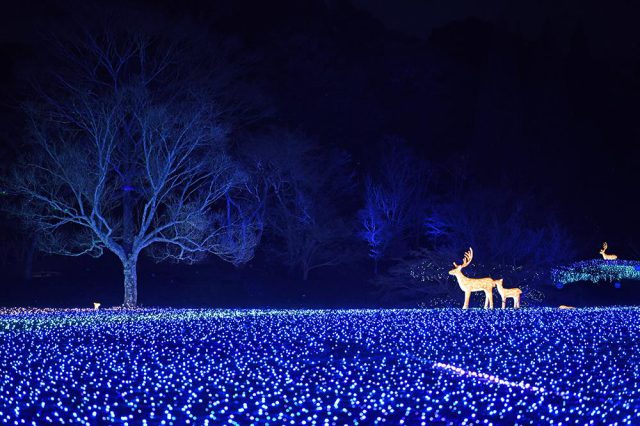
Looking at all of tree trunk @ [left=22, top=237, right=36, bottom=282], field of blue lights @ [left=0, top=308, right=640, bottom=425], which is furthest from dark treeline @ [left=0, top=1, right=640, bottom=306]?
field of blue lights @ [left=0, top=308, right=640, bottom=425]

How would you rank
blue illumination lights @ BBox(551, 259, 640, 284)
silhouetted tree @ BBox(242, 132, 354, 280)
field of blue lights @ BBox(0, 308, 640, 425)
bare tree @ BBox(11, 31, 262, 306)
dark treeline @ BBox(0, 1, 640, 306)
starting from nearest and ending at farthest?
field of blue lights @ BBox(0, 308, 640, 425)
bare tree @ BBox(11, 31, 262, 306)
dark treeline @ BBox(0, 1, 640, 306)
silhouetted tree @ BBox(242, 132, 354, 280)
blue illumination lights @ BBox(551, 259, 640, 284)

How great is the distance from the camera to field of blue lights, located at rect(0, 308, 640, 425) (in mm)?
6406

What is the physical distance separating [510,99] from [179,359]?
29.5m

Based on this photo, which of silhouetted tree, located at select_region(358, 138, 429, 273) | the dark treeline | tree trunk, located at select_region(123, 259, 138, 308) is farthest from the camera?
silhouetted tree, located at select_region(358, 138, 429, 273)

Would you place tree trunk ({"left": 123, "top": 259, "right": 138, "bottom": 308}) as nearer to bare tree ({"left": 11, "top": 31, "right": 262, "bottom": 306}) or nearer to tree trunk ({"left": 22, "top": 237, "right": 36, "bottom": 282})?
bare tree ({"left": 11, "top": 31, "right": 262, "bottom": 306})

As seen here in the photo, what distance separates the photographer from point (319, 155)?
98.6ft

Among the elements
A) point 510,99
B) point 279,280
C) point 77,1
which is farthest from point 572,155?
point 77,1

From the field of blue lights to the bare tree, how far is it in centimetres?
628

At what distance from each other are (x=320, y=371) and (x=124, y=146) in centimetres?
1390

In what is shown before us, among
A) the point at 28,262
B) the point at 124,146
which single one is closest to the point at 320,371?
the point at 124,146

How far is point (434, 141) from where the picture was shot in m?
36.3

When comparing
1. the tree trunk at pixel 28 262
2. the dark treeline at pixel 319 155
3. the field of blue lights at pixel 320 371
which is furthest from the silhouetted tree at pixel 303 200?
the field of blue lights at pixel 320 371

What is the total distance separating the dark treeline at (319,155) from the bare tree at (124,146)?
0.11 metres

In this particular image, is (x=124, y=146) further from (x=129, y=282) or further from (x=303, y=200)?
(x=303, y=200)
